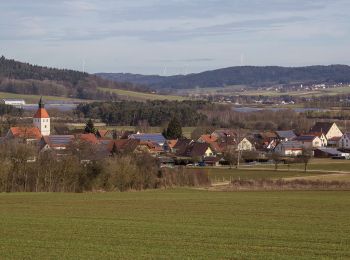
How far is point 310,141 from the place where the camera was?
88188mm

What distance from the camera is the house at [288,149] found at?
267 ft

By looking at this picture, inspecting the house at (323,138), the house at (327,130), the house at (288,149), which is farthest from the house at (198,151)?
the house at (327,130)

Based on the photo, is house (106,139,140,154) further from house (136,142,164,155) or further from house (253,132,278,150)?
house (253,132,278,150)

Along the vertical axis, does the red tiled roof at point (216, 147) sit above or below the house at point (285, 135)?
below

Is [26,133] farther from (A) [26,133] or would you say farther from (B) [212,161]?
(B) [212,161]

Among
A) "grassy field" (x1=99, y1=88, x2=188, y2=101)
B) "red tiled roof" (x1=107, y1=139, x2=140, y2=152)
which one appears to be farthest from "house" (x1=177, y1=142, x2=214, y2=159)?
"grassy field" (x1=99, y1=88, x2=188, y2=101)

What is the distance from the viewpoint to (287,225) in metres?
19.8

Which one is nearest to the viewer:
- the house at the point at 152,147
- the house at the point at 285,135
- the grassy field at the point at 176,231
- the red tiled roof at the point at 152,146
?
the grassy field at the point at 176,231

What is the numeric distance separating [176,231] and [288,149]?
2581 inches

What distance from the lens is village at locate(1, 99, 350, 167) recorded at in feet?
228

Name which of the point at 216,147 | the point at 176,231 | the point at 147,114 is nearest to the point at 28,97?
the point at 147,114

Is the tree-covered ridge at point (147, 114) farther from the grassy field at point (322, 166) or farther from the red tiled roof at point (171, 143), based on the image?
the grassy field at point (322, 166)

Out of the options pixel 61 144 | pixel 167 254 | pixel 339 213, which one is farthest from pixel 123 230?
pixel 61 144

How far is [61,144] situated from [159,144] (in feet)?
52.6
